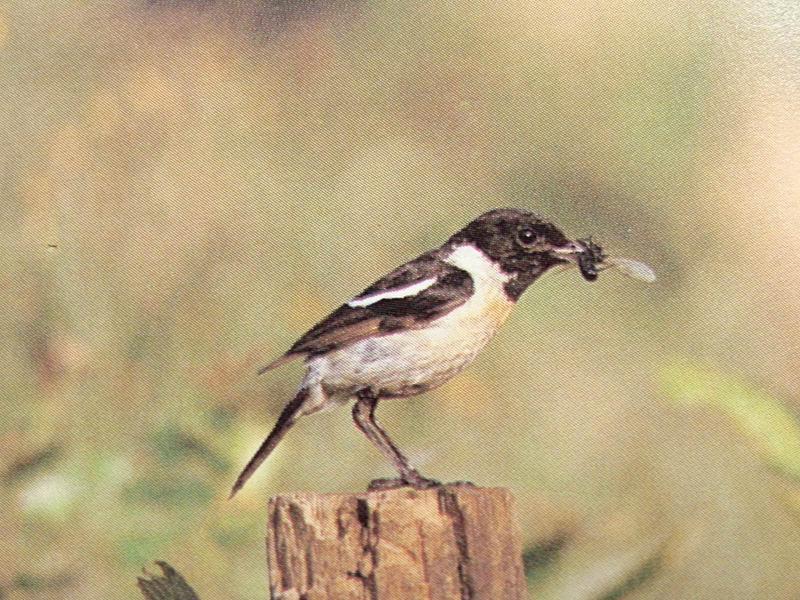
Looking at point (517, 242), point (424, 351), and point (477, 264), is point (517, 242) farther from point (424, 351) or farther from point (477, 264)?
point (424, 351)

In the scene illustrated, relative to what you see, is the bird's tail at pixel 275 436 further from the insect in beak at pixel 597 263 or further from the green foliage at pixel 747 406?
the green foliage at pixel 747 406

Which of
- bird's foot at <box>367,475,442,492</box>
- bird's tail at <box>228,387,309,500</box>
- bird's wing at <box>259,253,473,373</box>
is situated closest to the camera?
bird's foot at <box>367,475,442,492</box>

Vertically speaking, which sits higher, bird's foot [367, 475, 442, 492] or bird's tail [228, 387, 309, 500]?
bird's tail [228, 387, 309, 500]

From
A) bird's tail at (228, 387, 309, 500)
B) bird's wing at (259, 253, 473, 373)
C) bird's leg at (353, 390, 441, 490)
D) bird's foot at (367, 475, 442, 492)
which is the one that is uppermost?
bird's wing at (259, 253, 473, 373)

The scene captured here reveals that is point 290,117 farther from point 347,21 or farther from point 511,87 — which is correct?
point 511,87

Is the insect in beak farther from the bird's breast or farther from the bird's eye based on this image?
the bird's breast

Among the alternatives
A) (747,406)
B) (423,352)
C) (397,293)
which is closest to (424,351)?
(423,352)

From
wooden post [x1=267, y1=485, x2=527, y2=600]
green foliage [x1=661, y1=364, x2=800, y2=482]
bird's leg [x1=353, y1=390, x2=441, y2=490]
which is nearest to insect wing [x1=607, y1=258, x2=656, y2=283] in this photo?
green foliage [x1=661, y1=364, x2=800, y2=482]
